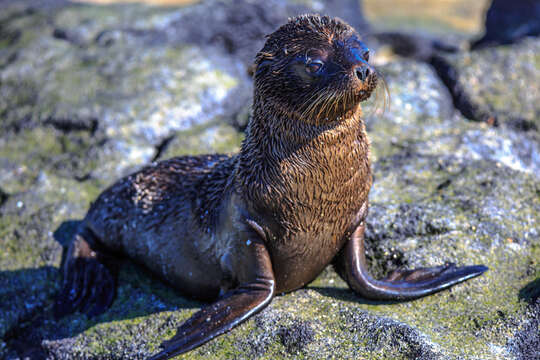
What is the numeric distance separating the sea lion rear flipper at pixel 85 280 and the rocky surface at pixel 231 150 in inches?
5.1

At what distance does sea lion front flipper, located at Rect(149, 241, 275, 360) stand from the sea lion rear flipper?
100cm

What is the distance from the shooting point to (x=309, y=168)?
3.77 meters

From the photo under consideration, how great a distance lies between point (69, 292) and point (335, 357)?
94.5 inches

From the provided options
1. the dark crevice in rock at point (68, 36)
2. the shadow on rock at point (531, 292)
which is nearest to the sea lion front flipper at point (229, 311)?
the shadow on rock at point (531, 292)

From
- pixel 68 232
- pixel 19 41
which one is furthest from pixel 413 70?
pixel 19 41

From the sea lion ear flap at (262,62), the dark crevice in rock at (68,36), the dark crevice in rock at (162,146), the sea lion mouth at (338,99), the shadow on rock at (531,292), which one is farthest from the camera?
the dark crevice in rock at (68,36)

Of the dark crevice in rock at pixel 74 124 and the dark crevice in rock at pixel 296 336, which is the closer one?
the dark crevice in rock at pixel 296 336

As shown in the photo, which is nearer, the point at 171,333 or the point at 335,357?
the point at 335,357

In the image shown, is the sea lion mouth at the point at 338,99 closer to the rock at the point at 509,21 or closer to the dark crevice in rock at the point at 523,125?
the dark crevice in rock at the point at 523,125

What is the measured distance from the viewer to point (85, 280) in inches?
188

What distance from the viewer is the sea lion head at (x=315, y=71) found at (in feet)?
11.4

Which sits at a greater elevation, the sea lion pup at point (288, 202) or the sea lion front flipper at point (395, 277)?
the sea lion pup at point (288, 202)

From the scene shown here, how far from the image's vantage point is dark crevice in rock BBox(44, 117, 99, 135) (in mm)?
6793

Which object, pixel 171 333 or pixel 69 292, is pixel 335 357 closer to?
pixel 171 333
